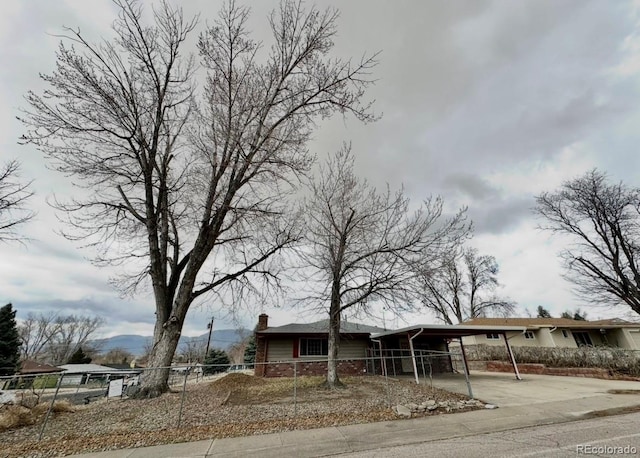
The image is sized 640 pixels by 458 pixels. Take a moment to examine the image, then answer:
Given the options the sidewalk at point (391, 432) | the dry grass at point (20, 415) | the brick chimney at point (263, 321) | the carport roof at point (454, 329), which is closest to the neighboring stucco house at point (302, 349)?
the brick chimney at point (263, 321)

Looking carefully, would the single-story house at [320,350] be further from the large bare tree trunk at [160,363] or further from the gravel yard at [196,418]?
the large bare tree trunk at [160,363]

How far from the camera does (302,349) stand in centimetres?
1625

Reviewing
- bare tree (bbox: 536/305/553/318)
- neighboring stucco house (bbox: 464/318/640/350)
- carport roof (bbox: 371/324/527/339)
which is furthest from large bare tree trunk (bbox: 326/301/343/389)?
bare tree (bbox: 536/305/553/318)

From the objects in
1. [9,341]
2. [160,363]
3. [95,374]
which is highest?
[9,341]

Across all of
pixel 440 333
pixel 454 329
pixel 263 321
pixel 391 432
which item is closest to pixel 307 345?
pixel 263 321

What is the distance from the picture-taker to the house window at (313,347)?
16.2m

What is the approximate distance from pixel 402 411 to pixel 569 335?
2535 cm

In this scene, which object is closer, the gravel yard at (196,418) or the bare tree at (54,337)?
the gravel yard at (196,418)

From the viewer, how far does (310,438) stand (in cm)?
529

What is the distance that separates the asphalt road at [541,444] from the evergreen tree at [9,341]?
3557 cm

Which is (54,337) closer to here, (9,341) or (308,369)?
(9,341)

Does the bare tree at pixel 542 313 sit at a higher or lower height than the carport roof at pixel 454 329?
higher

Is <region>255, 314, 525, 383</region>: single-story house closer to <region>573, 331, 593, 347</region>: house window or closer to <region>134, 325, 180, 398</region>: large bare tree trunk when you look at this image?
<region>134, 325, 180, 398</region>: large bare tree trunk

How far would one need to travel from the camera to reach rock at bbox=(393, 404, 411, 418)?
21.3 feet
